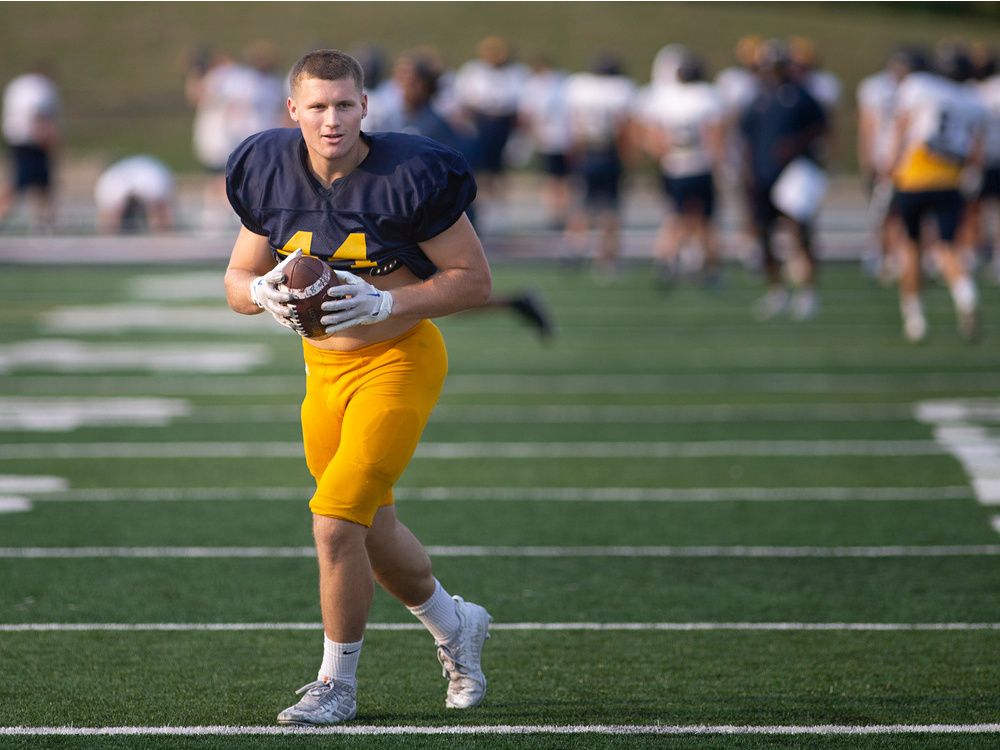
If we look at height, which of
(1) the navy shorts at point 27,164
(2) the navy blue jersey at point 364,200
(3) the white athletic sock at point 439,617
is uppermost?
(2) the navy blue jersey at point 364,200

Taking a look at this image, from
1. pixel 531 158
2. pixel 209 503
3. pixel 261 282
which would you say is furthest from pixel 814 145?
pixel 531 158

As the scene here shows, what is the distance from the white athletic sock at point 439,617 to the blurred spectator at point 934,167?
24.9 ft

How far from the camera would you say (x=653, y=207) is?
1034 inches

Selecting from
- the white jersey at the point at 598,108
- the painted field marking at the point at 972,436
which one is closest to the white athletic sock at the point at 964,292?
the painted field marking at the point at 972,436

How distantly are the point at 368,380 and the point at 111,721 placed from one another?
40.4 inches

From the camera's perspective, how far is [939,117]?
11039 millimetres

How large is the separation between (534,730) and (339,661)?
0.49 m

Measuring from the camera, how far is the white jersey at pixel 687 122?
46.1ft

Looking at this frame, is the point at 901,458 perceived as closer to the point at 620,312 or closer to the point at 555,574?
the point at 555,574

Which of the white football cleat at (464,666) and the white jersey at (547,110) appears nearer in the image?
the white football cleat at (464,666)

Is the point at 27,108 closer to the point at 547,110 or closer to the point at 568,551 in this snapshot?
the point at 547,110

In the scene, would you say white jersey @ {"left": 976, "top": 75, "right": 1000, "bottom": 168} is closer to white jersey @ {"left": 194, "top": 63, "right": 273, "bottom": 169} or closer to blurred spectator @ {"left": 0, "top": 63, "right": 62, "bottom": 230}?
white jersey @ {"left": 194, "top": 63, "right": 273, "bottom": 169}

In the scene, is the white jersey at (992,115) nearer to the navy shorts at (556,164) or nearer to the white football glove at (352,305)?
the navy shorts at (556,164)

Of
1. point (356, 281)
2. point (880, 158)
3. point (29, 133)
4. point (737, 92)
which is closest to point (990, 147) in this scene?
point (880, 158)
